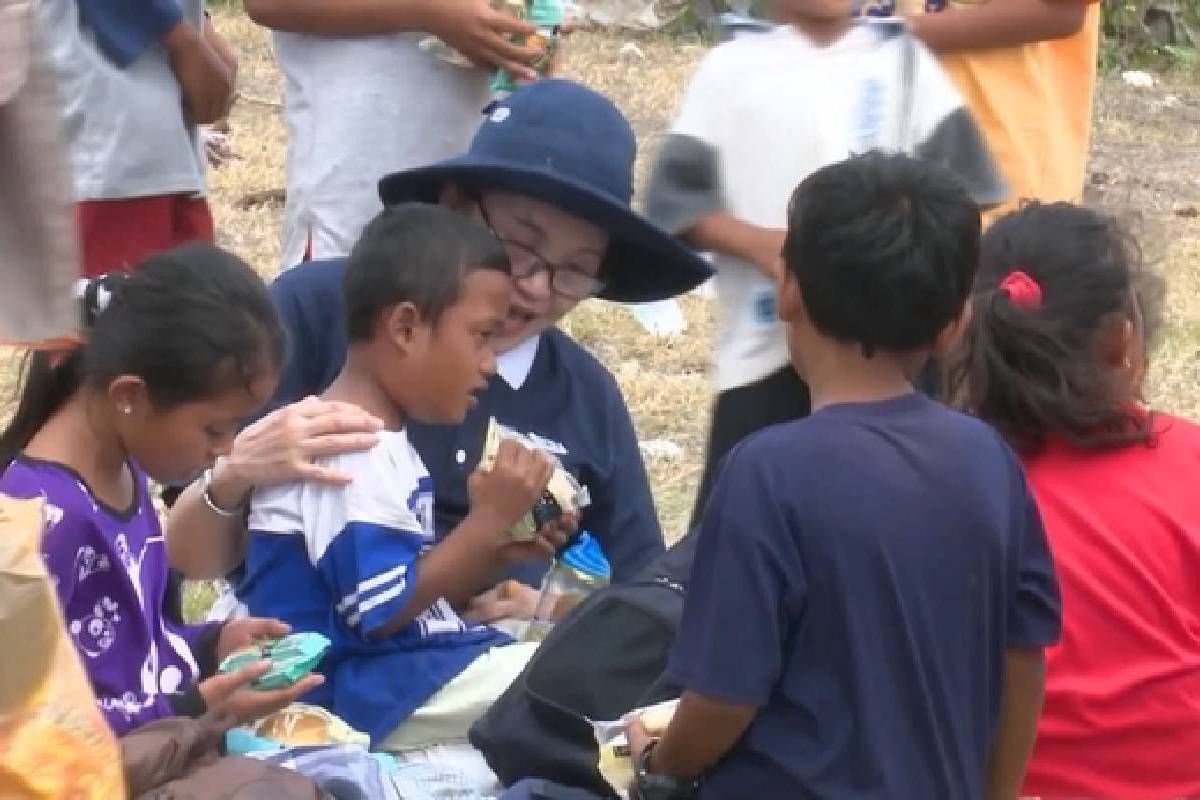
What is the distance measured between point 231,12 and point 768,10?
8170 mm

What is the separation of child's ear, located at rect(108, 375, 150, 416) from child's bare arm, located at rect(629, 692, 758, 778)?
2.64ft

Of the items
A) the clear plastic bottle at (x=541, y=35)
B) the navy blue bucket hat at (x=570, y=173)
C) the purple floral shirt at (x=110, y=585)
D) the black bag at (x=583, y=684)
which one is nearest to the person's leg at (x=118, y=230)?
the navy blue bucket hat at (x=570, y=173)

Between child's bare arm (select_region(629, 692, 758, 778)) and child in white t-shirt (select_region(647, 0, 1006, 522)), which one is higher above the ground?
child in white t-shirt (select_region(647, 0, 1006, 522))

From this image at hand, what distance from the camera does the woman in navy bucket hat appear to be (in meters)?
3.01

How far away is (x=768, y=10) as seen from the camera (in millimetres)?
2891

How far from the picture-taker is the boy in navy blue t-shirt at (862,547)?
80.0 inches

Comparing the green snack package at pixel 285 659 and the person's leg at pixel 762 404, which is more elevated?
the person's leg at pixel 762 404

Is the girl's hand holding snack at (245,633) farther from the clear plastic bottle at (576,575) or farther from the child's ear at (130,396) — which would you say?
the clear plastic bottle at (576,575)

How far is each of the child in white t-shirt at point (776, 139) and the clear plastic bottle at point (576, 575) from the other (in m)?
0.44

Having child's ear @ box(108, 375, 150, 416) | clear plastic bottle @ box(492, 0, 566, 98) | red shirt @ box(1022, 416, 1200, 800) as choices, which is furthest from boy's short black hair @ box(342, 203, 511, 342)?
red shirt @ box(1022, 416, 1200, 800)

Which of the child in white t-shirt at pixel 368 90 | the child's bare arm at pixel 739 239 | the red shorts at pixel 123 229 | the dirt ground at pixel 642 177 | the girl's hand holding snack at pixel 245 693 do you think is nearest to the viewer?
the girl's hand holding snack at pixel 245 693

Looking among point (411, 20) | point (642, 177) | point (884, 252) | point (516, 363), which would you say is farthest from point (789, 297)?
point (642, 177)

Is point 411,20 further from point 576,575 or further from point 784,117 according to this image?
point 576,575

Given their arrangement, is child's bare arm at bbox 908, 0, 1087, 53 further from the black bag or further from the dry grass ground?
the black bag
